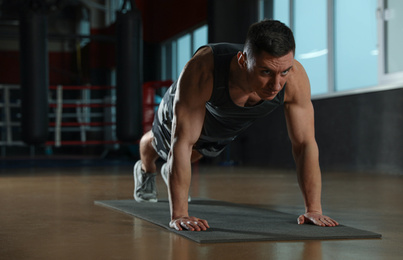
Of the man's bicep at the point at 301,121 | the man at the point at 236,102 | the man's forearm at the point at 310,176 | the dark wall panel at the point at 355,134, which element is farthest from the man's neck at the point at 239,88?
the dark wall panel at the point at 355,134

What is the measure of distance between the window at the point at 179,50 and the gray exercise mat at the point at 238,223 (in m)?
5.17

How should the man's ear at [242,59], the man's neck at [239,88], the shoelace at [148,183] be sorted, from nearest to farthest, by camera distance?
the man's ear at [242,59]
the man's neck at [239,88]
the shoelace at [148,183]

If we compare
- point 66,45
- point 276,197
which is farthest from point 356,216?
point 66,45

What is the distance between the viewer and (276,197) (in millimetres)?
2787

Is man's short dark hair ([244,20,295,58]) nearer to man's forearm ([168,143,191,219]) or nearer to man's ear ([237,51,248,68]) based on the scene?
man's ear ([237,51,248,68])

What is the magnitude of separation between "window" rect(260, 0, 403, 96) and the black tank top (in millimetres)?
2693

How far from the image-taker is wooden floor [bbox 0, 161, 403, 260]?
1348mm

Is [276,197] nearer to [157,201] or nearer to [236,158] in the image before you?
[157,201]

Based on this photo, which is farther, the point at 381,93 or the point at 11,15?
the point at 11,15

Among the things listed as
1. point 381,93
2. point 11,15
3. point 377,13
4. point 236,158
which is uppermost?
point 11,15

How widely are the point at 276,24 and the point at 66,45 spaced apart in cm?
913

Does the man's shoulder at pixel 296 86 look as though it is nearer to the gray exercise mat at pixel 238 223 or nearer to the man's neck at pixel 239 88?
the man's neck at pixel 239 88

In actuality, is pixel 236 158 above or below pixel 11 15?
below

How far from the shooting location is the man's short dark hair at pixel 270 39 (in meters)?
1.50
